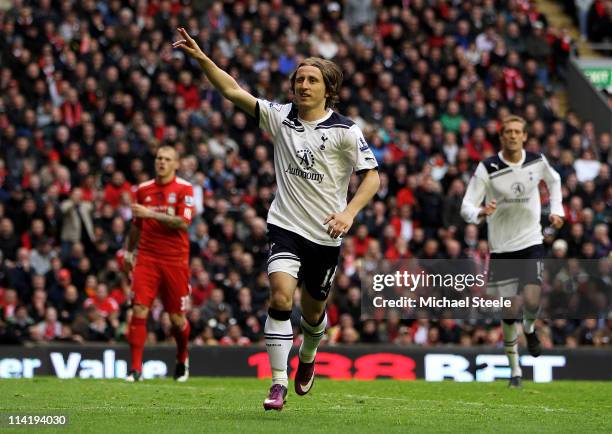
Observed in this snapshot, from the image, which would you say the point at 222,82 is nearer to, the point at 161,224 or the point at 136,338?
the point at 161,224

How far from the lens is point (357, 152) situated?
412 inches

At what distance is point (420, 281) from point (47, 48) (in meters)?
10.1

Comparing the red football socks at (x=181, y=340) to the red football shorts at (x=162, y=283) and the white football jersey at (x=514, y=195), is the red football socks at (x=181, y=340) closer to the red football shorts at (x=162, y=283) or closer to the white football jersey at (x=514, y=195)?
the red football shorts at (x=162, y=283)

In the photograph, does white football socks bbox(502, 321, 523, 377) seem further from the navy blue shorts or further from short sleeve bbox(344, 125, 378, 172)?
short sleeve bbox(344, 125, 378, 172)

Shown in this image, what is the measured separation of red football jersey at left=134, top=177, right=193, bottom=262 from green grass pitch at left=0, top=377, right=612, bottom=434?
153 centimetres

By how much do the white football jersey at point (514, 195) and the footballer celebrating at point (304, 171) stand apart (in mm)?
4482

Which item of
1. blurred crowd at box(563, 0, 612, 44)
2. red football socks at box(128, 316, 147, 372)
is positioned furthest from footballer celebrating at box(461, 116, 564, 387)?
blurred crowd at box(563, 0, 612, 44)

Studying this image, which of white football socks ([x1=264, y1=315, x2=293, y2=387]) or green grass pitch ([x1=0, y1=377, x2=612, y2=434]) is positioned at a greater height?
white football socks ([x1=264, y1=315, x2=293, y2=387])

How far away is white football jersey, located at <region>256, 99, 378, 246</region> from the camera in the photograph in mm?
10430

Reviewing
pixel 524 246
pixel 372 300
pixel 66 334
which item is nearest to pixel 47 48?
pixel 66 334

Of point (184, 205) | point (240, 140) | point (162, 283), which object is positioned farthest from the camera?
point (240, 140)

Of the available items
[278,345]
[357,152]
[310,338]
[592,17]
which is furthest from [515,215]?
[592,17]

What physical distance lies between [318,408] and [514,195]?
15.7 ft

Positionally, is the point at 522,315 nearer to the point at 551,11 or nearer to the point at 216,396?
the point at 216,396
